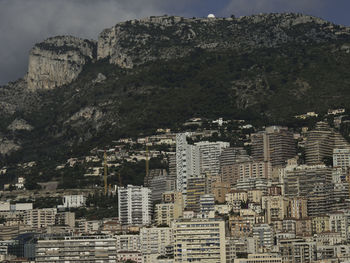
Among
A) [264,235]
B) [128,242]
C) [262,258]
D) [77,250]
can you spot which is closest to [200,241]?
[262,258]

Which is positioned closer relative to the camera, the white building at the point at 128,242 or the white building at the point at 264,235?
the white building at the point at 264,235

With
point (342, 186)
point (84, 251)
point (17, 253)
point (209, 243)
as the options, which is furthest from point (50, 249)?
point (342, 186)

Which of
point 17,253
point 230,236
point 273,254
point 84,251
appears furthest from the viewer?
point 17,253

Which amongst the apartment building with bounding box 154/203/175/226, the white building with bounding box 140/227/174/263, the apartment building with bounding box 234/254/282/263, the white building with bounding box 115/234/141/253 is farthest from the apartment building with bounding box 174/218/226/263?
the apartment building with bounding box 154/203/175/226

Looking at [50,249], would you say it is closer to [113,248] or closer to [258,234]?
[113,248]

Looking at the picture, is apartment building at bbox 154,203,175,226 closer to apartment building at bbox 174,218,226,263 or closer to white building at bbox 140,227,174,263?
white building at bbox 140,227,174,263

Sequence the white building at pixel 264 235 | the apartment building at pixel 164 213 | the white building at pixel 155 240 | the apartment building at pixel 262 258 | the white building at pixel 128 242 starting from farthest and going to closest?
1. the apartment building at pixel 164 213
2. the white building at pixel 128 242
3. the white building at pixel 155 240
4. the white building at pixel 264 235
5. the apartment building at pixel 262 258

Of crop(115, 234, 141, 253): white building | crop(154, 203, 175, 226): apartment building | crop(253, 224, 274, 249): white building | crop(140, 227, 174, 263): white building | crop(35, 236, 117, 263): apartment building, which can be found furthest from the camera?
→ crop(154, 203, 175, 226): apartment building

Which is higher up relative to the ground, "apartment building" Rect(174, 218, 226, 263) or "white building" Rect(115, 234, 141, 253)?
"white building" Rect(115, 234, 141, 253)

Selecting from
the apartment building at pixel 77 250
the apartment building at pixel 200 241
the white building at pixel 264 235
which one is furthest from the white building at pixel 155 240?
the apartment building at pixel 77 250

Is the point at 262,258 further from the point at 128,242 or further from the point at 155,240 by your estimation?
the point at 128,242

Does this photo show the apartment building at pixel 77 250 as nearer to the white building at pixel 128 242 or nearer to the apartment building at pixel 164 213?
the white building at pixel 128 242
